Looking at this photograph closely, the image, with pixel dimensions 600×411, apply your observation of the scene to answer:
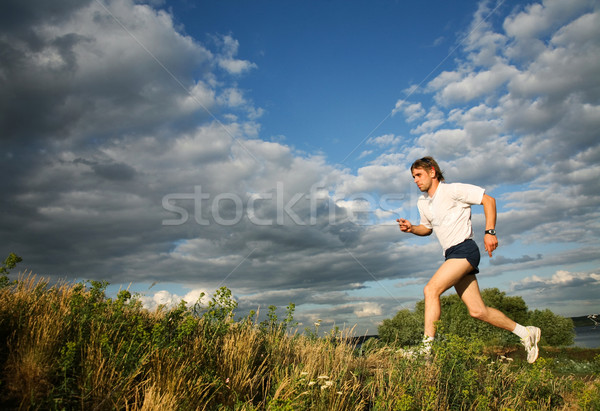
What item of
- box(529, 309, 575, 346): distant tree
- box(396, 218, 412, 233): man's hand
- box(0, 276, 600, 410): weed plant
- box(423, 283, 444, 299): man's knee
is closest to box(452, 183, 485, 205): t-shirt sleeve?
box(396, 218, 412, 233): man's hand

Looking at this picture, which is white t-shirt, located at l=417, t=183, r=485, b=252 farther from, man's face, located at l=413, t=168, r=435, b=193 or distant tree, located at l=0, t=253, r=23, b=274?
distant tree, located at l=0, t=253, r=23, b=274

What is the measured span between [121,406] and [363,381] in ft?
10.2

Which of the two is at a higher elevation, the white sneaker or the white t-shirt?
the white t-shirt

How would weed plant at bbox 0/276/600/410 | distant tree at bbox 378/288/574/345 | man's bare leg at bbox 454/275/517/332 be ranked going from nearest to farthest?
weed plant at bbox 0/276/600/410
man's bare leg at bbox 454/275/517/332
distant tree at bbox 378/288/574/345

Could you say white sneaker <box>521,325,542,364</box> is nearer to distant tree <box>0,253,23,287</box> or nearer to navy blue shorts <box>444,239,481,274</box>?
navy blue shorts <box>444,239,481,274</box>

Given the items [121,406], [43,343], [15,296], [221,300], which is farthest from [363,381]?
[15,296]

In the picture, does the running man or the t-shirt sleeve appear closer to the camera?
the running man

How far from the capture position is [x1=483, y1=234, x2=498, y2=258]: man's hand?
17.7 ft

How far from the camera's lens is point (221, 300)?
535 cm

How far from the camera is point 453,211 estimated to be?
230 inches

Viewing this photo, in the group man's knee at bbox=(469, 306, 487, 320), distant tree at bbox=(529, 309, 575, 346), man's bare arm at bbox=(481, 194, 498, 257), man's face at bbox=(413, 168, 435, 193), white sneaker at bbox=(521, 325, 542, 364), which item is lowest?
distant tree at bbox=(529, 309, 575, 346)

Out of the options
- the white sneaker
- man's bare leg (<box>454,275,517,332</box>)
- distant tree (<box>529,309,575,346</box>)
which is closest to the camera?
man's bare leg (<box>454,275,517,332</box>)

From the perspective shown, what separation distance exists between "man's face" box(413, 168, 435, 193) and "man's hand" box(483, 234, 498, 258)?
48.9 inches

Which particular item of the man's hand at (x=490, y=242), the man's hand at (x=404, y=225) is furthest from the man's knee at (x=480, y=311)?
the man's hand at (x=404, y=225)
